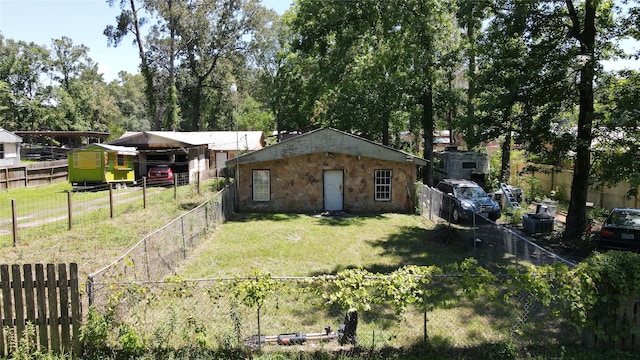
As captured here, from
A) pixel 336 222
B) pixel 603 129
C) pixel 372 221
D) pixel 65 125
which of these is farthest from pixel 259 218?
pixel 65 125

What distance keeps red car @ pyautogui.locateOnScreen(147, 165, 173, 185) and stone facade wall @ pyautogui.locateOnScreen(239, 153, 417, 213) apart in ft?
28.2

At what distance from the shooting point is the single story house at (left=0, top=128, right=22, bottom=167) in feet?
98.2

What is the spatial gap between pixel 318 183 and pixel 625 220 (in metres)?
12.6

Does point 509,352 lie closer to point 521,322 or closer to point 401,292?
point 521,322

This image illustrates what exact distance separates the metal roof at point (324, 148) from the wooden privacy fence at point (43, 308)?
14.7 m

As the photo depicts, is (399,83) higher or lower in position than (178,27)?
lower

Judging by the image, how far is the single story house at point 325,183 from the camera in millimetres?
20828

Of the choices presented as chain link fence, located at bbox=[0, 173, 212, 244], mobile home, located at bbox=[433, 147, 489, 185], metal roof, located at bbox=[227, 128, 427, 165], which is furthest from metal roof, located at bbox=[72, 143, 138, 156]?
mobile home, located at bbox=[433, 147, 489, 185]

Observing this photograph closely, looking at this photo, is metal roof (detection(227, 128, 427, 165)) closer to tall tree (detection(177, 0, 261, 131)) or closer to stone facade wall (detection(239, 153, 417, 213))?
stone facade wall (detection(239, 153, 417, 213))

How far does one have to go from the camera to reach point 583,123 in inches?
551

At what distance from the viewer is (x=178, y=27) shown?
38.5m

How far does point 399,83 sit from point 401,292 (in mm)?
20248

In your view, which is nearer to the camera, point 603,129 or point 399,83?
point 603,129

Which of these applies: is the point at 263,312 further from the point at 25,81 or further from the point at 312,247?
the point at 25,81
